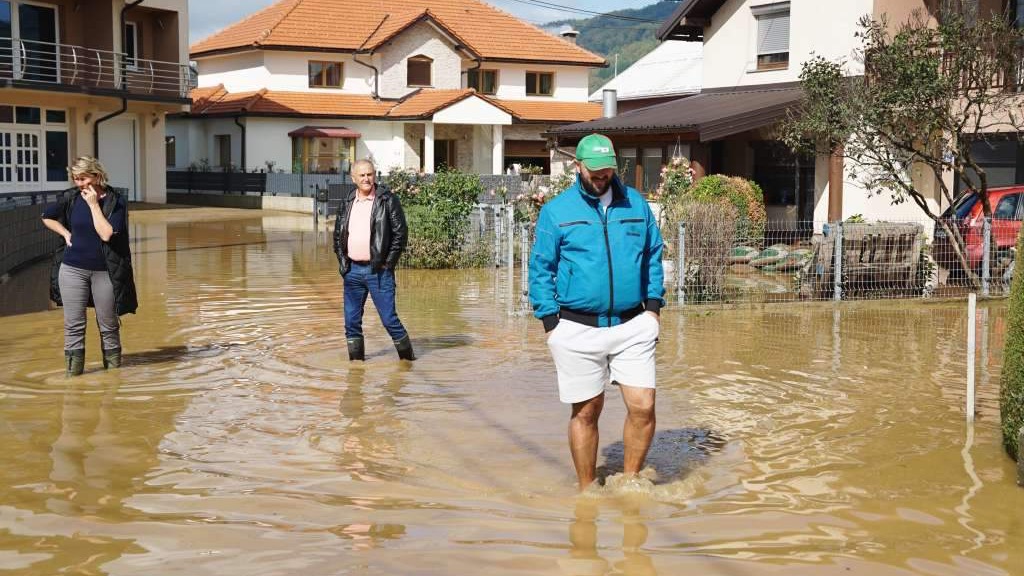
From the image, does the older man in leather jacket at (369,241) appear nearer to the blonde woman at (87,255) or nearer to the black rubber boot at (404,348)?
the black rubber boot at (404,348)

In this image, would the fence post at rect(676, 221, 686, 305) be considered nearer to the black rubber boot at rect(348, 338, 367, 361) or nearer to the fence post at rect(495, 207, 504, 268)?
the fence post at rect(495, 207, 504, 268)

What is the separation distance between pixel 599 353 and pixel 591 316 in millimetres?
203

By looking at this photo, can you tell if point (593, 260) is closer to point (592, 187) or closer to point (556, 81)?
point (592, 187)

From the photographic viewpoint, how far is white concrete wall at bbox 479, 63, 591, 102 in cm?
5375

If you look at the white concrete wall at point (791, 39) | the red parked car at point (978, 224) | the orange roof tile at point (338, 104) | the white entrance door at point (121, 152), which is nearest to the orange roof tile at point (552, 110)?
the orange roof tile at point (338, 104)

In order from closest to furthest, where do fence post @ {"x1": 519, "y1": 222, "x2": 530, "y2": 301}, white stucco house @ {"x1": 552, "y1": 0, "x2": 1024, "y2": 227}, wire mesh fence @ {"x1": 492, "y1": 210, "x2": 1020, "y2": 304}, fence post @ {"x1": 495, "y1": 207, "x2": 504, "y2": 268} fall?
fence post @ {"x1": 519, "y1": 222, "x2": 530, "y2": 301} → wire mesh fence @ {"x1": 492, "y1": 210, "x2": 1020, "y2": 304} → fence post @ {"x1": 495, "y1": 207, "x2": 504, "y2": 268} → white stucco house @ {"x1": 552, "y1": 0, "x2": 1024, "y2": 227}

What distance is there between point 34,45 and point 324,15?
16446 millimetres

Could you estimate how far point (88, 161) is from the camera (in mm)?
10094

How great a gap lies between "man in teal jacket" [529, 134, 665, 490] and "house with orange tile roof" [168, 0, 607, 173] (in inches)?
1586

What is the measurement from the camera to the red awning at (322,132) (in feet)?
156

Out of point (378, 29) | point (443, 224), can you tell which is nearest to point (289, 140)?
point (378, 29)

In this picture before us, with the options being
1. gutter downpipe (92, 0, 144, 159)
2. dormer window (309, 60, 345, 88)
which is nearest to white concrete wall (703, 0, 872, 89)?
gutter downpipe (92, 0, 144, 159)

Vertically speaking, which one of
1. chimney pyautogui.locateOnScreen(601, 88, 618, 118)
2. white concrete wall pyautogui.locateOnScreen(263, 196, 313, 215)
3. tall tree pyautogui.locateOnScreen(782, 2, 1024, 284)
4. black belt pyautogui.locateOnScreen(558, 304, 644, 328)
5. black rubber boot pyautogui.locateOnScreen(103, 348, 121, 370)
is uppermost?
chimney pyautogui.locateOnScreen(601, 88, 618, 118)

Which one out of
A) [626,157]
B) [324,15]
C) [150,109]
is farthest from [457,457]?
[324,15]
